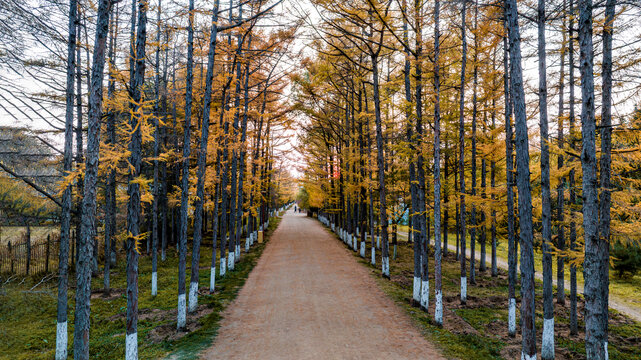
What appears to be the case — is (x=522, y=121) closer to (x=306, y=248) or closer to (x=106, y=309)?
(x=106, y=309)

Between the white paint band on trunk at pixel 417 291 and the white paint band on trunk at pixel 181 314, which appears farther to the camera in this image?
the white paint band on trunk at pixel 417 291

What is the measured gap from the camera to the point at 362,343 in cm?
804

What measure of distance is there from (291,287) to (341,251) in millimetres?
9384

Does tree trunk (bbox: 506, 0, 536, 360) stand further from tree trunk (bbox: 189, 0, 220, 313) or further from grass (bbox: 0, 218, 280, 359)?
tree trunk (bbox: 189, 0, 220, 313)

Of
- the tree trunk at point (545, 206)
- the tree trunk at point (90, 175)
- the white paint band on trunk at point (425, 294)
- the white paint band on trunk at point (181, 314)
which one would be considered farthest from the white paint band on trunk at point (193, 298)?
the tree trunk at point (545, 206)

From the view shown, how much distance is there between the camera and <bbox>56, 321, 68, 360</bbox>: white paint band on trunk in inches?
316

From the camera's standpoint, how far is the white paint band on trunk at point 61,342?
804 centimetres

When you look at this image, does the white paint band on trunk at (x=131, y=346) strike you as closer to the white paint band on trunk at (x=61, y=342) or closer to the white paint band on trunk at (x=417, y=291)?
the white paint band on trunk at (x=61, y=342)

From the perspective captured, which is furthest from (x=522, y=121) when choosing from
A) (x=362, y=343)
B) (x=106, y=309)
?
(x=106, y=309)

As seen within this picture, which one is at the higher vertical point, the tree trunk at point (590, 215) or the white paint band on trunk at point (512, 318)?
the tree trunk at point (590, 215)

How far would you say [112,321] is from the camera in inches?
412

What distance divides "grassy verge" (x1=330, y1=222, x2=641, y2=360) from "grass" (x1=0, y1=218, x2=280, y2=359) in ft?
20.5

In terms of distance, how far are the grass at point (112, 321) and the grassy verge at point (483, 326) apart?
246 inches

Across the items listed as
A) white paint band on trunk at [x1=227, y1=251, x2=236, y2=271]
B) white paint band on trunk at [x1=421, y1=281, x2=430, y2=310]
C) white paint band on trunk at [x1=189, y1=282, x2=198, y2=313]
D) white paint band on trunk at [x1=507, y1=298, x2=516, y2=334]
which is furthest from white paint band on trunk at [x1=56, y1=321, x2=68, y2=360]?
white paint band on trunk at [x1=507, y1=298, x2=516, y2=334]
